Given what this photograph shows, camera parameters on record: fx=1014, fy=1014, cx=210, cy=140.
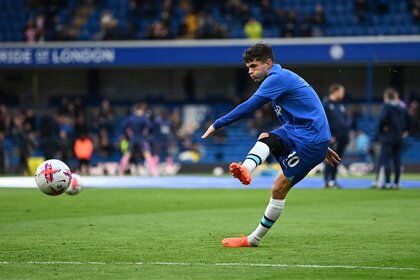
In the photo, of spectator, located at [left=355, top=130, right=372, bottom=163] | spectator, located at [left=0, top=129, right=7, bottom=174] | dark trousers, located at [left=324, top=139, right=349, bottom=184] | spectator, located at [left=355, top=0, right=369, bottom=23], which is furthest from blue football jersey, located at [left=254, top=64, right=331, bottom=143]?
spectator, located at [left=355, top=0, right=369, bottom=23]

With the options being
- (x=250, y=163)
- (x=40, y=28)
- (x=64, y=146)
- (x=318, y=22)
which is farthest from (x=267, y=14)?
(x=250, y=163)

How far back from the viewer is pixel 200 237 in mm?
12570

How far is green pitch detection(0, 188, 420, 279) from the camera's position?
366 inches

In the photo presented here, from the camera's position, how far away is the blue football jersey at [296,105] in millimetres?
10828

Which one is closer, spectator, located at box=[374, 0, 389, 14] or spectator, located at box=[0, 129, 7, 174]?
spectator, located at box=[0, 129, 7, 174]

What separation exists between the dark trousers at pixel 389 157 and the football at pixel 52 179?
38.0 feet

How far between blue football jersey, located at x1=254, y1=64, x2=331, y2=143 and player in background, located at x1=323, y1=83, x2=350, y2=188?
13.1m

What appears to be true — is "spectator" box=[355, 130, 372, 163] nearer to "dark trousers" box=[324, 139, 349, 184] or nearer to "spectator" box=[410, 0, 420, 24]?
"spectator" box=[410, 0, 420, 24]

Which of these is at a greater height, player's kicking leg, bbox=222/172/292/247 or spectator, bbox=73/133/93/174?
player's kicking leg, bbox=222/172/292/247

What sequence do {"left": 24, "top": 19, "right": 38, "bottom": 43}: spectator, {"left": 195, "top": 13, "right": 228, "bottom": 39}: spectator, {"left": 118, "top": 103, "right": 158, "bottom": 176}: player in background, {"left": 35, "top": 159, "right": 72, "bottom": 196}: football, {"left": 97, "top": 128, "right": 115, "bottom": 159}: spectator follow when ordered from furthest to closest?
{"left": 24, "top": 19, "right": 38, "bottom": 43}: spectator → {"left": 195, "top": 13, "right": 228, "bottom": 39}: spectator → {"left": 97, "top": 128, "right": 115, "bottom": 159}: spectator → {"left": 118, "top": 103, "right": 158, "bottom": 176}: player in background → {"left": 35, "top": 159, "right": 72, "bottom": 196}: football

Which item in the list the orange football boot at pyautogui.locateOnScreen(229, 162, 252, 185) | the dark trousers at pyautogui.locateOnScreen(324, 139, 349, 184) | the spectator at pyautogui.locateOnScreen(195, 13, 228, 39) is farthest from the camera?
the spectator at pyautogui.locateOnScreen(195, 13, 228, 39)

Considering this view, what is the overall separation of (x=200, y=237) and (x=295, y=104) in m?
2.51

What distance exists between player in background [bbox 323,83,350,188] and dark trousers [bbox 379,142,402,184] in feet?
3.22

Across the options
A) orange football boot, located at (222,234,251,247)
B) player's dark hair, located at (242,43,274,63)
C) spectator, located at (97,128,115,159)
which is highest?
player's dark hair, located at (242,43,274,63)
